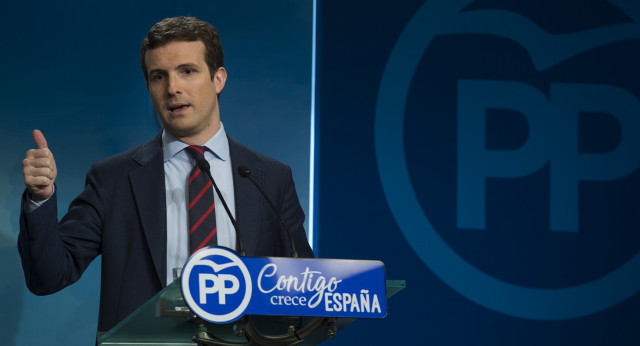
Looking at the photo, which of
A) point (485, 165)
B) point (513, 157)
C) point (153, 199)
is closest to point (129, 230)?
point (153, 199)

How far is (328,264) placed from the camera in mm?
1388

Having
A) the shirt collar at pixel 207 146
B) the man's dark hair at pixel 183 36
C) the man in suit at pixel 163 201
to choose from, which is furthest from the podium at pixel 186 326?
the man's dark hair at pixel 183 36

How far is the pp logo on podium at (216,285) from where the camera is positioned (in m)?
1.27

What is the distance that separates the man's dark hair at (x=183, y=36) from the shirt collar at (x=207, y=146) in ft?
0.61

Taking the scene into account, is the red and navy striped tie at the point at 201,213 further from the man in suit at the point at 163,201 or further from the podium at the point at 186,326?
the podium at the point at 186,326

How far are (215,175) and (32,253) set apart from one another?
23.9 inches

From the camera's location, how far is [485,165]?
3.58m

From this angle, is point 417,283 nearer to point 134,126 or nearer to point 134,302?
point 134,126

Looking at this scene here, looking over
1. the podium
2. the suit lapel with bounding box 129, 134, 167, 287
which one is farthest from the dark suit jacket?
the podium

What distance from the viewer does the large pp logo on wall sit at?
3.50m

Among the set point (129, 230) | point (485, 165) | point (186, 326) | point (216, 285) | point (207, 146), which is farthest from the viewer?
point (485, 165)

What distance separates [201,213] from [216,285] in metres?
0.74

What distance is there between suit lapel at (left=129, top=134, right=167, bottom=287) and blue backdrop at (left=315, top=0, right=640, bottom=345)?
55.5 inches

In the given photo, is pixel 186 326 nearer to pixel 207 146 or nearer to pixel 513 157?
pixel 207 146
